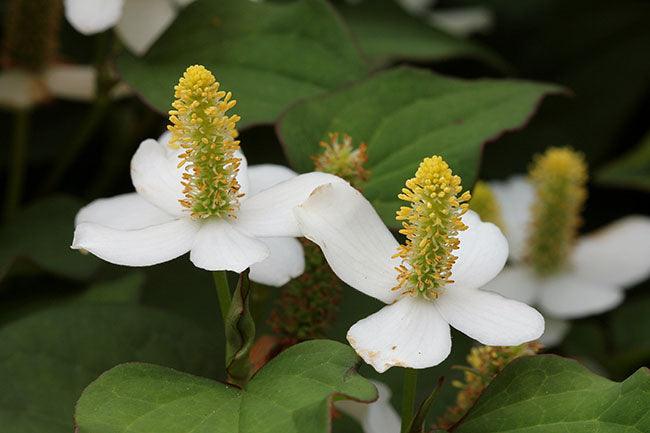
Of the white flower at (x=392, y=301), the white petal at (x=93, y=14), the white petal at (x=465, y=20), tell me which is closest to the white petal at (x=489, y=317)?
the white flower at (x=392, y=301)

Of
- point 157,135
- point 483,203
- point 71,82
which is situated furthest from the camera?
point 157,135

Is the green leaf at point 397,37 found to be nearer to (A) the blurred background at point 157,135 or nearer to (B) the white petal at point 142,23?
(A) the blurred background at point 157,135

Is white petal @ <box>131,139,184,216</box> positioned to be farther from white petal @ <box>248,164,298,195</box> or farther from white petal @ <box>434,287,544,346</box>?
white petal @ <box>434,287,544,346</box>

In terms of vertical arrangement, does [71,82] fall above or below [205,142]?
below

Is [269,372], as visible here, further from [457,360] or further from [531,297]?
[531,297]

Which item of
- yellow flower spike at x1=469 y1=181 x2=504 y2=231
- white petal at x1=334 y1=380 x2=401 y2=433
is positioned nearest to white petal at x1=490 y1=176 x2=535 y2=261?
yellow flower spike at x1=469 y1=181 x2=504 y2=231

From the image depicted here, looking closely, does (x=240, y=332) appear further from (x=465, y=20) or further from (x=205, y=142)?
(x=465, y=20)

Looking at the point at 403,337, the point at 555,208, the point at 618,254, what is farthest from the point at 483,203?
the point at 403,337
